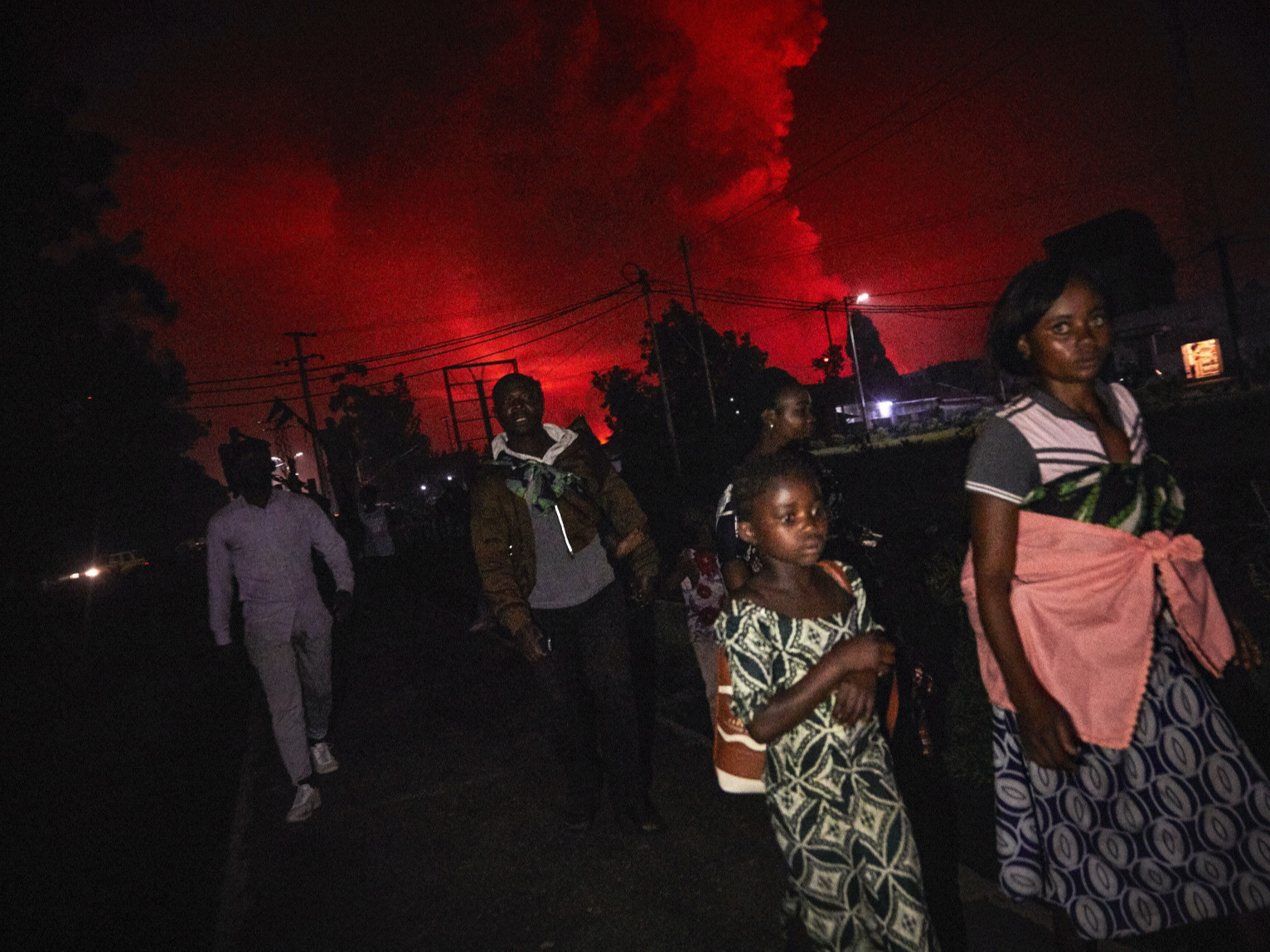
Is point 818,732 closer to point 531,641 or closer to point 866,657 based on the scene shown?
point 866,657

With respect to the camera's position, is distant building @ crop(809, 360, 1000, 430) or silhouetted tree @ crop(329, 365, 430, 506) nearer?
distant building @ crop(809, 360, 1000, 430)

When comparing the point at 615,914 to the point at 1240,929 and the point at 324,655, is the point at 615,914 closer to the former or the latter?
the point at 1240,929

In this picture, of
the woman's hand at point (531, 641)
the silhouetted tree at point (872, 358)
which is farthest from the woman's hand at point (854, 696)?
the silhouetted tree at point (872, 358)

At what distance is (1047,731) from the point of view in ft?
6.84

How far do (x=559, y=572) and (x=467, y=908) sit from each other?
1588 mm

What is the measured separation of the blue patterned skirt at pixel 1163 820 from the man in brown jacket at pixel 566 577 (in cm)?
211

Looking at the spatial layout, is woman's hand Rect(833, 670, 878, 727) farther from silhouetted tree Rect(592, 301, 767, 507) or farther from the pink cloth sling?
silhouetted tree Rect(592, 301, 767, 507)

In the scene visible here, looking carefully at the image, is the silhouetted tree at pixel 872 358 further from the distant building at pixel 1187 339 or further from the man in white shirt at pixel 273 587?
the man in white shirt at pixel 273 587

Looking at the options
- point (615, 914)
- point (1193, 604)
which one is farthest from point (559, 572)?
point (1193, 604)

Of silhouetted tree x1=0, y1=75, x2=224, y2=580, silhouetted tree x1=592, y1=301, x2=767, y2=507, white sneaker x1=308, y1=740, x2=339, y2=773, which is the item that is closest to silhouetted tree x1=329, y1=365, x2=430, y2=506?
silhouetted tree x1=592, y1=301, x2=767, y2=507

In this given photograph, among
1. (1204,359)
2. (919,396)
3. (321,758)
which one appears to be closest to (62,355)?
(321,758)

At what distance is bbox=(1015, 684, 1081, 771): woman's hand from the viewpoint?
2.08 metres

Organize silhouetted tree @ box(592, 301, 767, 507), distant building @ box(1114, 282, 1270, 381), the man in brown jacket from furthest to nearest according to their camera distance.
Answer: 1. distant building @ box(1114, 282, 1270, 381)
2. silhouetted tree @ box(592, 301, 767, 507)
3. the man in brown jacket

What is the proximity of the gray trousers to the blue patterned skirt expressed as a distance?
4.17 m
